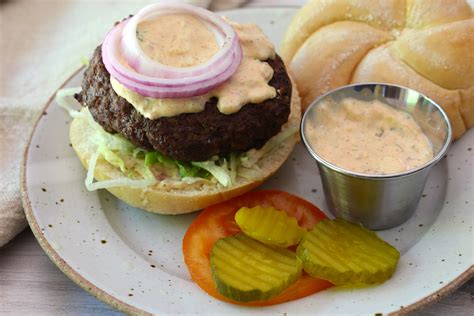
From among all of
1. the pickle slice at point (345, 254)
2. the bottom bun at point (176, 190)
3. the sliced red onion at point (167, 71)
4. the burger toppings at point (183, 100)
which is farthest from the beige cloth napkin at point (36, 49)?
the pickle slice at point (345, 254)

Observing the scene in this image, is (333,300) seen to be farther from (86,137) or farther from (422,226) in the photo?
(86,137)

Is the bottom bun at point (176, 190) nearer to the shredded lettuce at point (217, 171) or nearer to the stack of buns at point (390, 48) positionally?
the shredded lettuce at point (217, 171)

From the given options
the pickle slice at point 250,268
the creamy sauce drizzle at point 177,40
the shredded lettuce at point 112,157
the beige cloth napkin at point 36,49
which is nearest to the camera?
the pickle slice at point 250,268

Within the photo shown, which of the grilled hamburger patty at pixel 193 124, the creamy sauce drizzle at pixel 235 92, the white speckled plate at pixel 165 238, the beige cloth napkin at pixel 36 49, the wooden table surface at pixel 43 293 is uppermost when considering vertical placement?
the creamy sauce drizzle at pixel 235 92

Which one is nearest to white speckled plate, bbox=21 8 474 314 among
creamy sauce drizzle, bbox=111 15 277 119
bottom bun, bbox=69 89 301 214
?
bottom bun, bbox=69 89 301 214

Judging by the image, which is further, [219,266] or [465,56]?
[465,56]

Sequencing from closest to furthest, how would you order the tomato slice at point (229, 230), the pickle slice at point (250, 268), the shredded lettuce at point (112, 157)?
1. the pickle slice at point (250, 268)
2. the tomato slice at point (229, 230)
3. the shredded lettuce at point (112, 157)

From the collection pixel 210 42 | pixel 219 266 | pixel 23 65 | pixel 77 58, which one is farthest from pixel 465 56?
pixel 23 65
